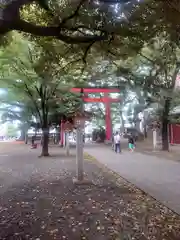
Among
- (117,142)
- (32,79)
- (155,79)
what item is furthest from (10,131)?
(32,79)

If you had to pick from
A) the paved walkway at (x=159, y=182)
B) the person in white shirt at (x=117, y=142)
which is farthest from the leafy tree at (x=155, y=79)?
the paved walkway at (x=159, y=182)

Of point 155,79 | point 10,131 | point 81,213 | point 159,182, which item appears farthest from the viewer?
point 10,131

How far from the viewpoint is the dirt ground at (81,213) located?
5121mm

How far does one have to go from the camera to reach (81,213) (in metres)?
6.36

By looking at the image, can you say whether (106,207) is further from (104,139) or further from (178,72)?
(104,139)

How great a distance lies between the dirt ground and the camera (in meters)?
5.12

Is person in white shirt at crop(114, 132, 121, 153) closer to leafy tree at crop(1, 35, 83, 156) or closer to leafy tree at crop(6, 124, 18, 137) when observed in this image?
leafy tree at crop(1, 35, 83, 156)

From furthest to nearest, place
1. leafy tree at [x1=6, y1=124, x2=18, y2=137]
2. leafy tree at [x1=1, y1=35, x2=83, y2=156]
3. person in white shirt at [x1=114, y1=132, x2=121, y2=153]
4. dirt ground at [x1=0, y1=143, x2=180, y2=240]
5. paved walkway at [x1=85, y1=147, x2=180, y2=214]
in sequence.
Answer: leafy tree at [x1=6, y1=124, x2=18, y2=137] < person in white shirt at [x1=114, y1=132, x2=121, y2=153] < leafy tree at [x1=1, y1=35, x2=83, y2=156] < paved walkway at [x1=85, y1=147, x2=180, y2=214] < dirt ground at [x1=0, y1=143, x2=180, y2=240]

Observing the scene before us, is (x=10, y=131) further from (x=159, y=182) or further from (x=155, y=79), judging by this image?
(x=159, y=182)

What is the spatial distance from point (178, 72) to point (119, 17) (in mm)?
15030

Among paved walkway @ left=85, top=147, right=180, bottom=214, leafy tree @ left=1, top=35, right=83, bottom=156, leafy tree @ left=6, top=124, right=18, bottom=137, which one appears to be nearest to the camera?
paved walkway @ left=85, top=147, right=180, bottom=214

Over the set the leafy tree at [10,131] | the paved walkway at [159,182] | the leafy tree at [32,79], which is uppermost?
the leafy tree at [32,79]

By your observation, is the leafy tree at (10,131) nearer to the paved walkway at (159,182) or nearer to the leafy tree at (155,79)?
the leafy tree at (155,79)

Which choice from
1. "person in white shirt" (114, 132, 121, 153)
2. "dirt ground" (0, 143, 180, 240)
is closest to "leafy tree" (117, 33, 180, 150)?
"person in white shirt" (114, 132, 121, 153)
